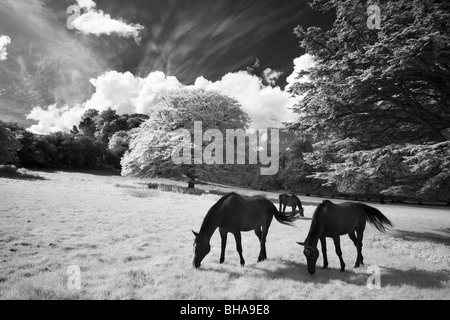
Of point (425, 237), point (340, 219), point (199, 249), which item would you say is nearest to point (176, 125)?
point (425, 237)

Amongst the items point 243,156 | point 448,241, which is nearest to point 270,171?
point 243,156

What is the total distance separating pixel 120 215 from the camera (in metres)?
13.0

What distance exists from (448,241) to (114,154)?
57635 mm

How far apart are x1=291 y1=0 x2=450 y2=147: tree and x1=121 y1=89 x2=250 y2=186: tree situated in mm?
17085

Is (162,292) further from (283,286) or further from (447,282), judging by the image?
(447,282)

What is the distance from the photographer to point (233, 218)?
6430 millimetres

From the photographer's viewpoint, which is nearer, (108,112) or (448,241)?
(448,241)

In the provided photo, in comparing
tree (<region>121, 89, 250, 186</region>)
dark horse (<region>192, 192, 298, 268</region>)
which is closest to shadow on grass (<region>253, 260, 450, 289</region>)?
dark horse (<region>192, 192, 298, 268</region>)

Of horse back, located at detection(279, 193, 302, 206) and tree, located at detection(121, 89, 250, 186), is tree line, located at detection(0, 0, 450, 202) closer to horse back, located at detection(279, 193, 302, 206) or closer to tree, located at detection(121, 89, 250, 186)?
horse back, located at detection(279, 193, 302, 206)

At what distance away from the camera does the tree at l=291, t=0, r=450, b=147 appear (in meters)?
9.47

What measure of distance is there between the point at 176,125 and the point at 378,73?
23.4m

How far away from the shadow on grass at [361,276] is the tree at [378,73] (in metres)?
6.86

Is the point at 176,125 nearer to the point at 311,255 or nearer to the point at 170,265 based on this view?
the point at 170,265

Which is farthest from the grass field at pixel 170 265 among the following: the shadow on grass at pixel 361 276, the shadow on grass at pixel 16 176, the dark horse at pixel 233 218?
the shadow on grass at pixel 16 176
